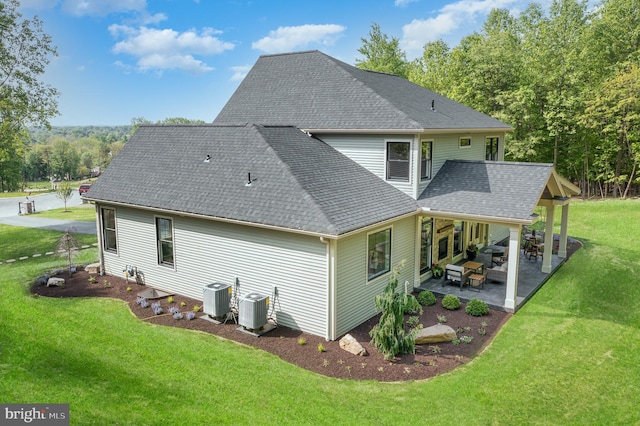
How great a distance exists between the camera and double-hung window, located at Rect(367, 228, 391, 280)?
1204 centimetres

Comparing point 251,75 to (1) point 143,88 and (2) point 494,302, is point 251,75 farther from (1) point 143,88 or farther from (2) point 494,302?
(1) point 143,88

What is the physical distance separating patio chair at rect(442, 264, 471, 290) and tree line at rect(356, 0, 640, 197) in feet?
76.1

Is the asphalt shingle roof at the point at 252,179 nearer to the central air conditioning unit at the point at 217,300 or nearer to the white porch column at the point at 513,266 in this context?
the central air conditioning unit at the point at 217,300

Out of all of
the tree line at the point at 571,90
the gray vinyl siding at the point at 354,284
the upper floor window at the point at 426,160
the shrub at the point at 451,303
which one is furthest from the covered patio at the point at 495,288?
the tree line at the point at 571,90

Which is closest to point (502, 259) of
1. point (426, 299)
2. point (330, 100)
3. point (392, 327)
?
point (426, 299)

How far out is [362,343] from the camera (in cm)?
1070

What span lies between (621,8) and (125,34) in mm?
42382

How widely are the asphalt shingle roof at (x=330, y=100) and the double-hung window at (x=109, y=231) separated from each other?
6583 millimetres

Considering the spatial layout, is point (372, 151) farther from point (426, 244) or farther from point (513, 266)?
point (513, 266)

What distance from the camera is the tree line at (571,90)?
105 feet

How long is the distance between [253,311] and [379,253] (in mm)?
4020

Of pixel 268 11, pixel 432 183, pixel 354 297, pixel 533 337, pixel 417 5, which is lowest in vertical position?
pixel 533 337

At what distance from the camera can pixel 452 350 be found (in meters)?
10.4

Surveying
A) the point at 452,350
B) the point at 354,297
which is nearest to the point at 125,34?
the point at 354,297
